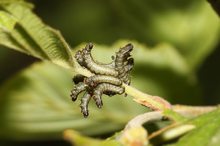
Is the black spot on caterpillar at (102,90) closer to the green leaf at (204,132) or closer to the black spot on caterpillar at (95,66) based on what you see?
the black spot on caterpillar at (95,66)

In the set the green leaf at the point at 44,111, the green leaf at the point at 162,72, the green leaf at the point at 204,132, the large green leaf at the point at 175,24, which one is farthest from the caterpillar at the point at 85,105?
the large green leaf at the point at 175,24

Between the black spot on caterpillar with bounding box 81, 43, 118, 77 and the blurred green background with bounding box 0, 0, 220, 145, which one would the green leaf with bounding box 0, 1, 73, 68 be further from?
the blurred green background with bounding box 0, 0, 220, 145

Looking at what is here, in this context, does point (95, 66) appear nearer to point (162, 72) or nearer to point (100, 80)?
point (100, 80)

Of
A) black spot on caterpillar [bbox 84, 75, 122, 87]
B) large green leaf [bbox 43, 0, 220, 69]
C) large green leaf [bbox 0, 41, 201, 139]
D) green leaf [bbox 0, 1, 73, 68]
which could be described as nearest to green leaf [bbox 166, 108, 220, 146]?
black spot on caterpillar [bbox 84, 75, 122, 87]

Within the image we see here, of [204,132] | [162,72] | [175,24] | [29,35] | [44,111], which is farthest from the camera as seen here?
[175,24]

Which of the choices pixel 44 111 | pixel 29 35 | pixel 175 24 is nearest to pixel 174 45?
pixel 175 24

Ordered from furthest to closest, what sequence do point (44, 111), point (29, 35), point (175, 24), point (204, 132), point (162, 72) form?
point (175, 24) < point (162, 72) < point (44, 111) < point (29, 35) < point (204, 132)

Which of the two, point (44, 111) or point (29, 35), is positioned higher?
point (44, 111)
